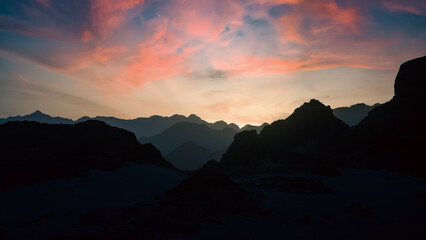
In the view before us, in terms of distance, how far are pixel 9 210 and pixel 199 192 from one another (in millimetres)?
14267

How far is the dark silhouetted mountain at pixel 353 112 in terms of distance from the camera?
175m

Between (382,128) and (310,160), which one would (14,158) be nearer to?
(310,160)

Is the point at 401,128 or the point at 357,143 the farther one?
the point at 357,143

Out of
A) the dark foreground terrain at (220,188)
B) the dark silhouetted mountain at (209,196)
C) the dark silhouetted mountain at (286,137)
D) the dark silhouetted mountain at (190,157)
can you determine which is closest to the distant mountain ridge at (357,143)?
the dark silhouetted mountain at (286,137)

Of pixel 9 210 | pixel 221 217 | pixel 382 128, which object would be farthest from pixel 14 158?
pixel 382 128

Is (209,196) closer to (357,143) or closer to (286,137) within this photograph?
(357,143)

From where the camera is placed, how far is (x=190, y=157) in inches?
4614

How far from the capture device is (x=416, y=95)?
43938 millimetres

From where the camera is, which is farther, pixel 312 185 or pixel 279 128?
pixel 279 128

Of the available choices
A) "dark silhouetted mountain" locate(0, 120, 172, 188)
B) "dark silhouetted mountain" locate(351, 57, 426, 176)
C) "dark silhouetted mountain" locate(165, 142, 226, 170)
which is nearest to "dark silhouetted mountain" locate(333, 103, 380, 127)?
"dark silhouetted mountain" locate(165, 142, 226, 170)

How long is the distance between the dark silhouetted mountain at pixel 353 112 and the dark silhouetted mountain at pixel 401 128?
464 ft

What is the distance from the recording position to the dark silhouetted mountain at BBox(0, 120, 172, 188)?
76.5ft

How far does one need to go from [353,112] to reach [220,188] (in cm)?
19572

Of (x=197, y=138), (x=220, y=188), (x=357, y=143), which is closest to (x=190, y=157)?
(x=197, y=138)
